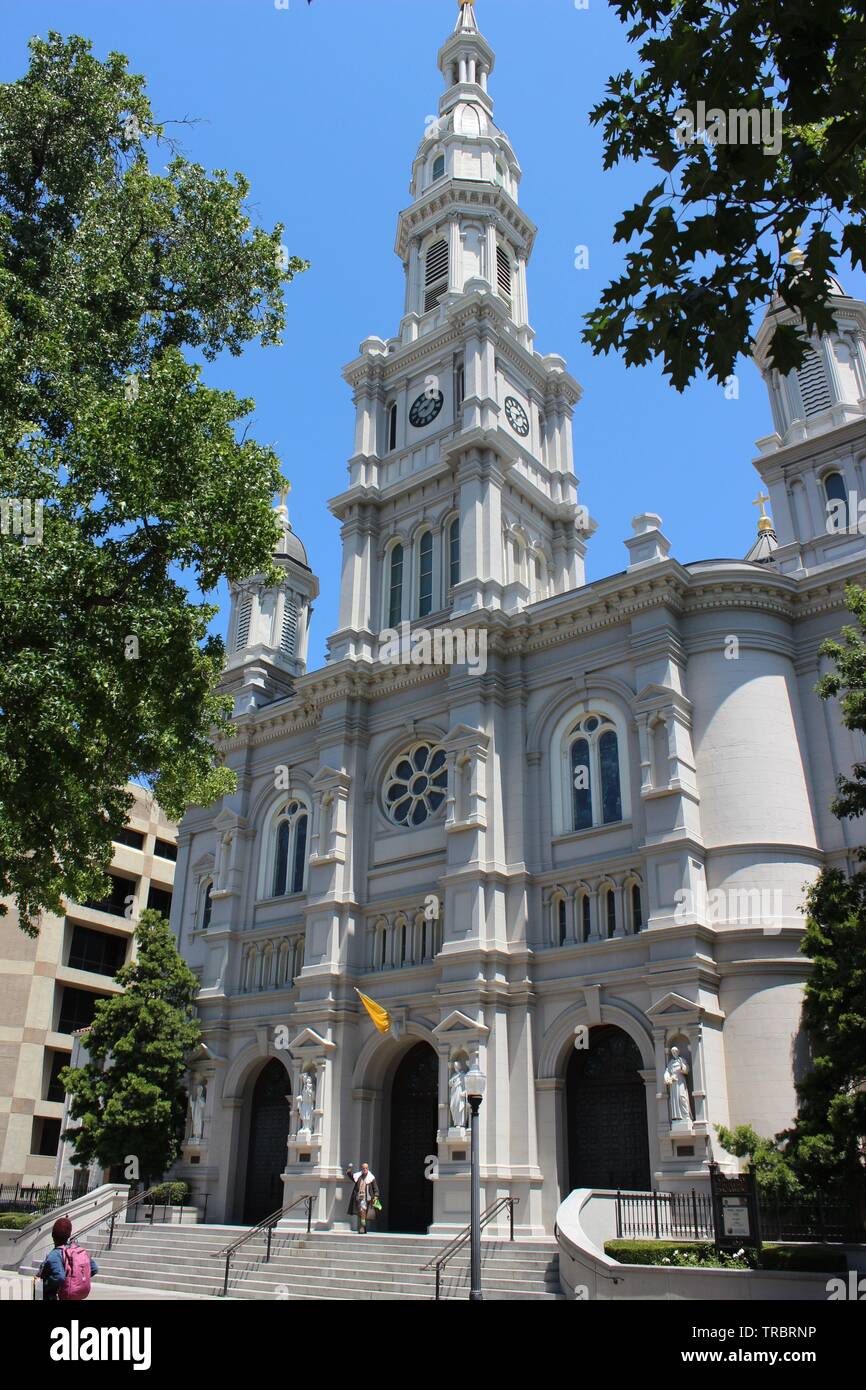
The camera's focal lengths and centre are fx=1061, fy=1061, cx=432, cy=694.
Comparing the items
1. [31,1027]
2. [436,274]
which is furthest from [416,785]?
[31,1027]

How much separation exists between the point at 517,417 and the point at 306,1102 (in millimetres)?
24515

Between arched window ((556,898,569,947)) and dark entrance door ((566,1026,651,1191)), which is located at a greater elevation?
arched window ((556,898,569,947))

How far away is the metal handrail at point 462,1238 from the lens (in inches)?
772

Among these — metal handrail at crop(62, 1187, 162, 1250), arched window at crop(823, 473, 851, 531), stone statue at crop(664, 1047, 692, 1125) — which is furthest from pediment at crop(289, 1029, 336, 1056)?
arched window at crop(823, 473, 851, 531)

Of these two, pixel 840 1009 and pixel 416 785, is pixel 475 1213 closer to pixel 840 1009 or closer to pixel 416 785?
pixel 840 1009

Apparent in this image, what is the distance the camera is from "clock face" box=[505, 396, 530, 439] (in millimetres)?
38622

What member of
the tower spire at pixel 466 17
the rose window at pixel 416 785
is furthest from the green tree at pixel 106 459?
the tower spire at pixel 466 17

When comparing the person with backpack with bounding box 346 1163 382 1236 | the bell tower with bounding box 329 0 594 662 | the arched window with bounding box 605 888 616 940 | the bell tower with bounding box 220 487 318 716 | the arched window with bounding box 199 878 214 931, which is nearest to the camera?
the person with backpack with bounding box 346 1163 382 1236

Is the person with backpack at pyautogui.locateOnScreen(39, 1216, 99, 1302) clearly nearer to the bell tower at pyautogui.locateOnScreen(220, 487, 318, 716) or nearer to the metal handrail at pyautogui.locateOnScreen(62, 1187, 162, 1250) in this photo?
the metal handrail at pyautogui.locateOnScreen(62, 1187, 162, 1250)

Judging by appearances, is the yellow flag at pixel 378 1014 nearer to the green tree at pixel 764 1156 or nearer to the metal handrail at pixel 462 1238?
the metal handrail at pixel 462 1238

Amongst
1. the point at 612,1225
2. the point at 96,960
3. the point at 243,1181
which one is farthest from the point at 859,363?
the point at 96,960

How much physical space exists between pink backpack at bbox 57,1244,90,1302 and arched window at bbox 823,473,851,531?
27.8 m
